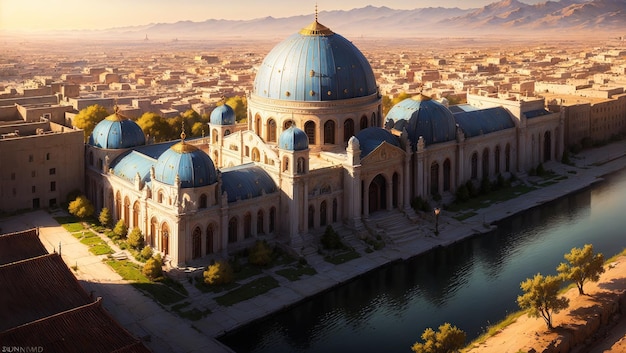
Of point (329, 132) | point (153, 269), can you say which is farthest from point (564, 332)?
point (329, 132)

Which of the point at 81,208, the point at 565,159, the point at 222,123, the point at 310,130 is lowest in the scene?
the point at 81,208

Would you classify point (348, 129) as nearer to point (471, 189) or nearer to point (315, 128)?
point (315, 128)

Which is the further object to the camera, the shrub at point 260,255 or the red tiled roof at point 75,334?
the shrub at point 260,255

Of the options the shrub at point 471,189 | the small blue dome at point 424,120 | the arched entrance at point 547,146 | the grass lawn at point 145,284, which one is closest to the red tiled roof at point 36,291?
the grass lawn at point 145,284

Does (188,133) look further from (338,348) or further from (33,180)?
(338,348)

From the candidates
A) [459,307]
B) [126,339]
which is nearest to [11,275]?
[126,339]

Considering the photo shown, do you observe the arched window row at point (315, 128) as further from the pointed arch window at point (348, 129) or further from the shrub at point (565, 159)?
the shrub at point (565, 159)

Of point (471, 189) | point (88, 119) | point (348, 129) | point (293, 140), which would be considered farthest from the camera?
point (88, 119)
